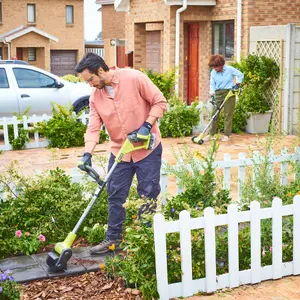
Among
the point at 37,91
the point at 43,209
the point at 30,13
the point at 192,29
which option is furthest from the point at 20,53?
the point at 43,209

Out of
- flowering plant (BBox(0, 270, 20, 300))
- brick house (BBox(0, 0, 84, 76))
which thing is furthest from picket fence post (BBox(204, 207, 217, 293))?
brick house (BBox(0, 0, 84, 76))

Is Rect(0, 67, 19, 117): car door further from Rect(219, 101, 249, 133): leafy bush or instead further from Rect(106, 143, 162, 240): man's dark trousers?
Rect(106, 143, 162, 240): man's dark trousers

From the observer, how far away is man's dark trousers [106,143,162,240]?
6348 mm

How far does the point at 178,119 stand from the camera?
14.0m

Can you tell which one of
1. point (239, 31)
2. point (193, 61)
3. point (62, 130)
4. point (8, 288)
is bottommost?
point (8, 288)

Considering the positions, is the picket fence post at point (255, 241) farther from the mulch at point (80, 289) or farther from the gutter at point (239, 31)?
the gutter at point (239, 31)

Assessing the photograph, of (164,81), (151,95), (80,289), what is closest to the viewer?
(80,289)

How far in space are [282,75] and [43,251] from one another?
8.81 meters

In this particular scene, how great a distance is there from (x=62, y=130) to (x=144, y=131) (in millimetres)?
7152

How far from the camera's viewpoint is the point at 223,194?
6.77 meters

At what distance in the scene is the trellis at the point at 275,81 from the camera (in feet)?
46.5

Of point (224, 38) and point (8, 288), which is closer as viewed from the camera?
point (8, 288)

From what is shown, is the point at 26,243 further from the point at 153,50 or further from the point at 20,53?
the point at 20,53

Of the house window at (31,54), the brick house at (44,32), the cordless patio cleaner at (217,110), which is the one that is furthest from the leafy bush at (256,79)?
the house window at (31,54)
